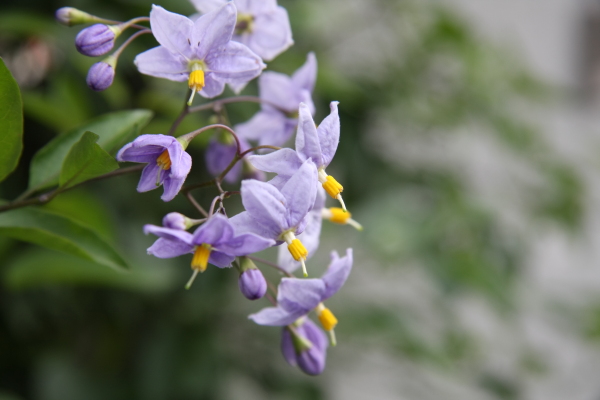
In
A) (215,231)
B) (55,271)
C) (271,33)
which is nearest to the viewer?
(215,231)

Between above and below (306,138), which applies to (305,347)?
below

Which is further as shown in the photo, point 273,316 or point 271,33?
point 271,33

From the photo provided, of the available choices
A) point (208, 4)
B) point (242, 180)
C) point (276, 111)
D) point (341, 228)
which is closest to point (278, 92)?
point (276, 111)

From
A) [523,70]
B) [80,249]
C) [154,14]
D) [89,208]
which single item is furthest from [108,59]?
[523,70]

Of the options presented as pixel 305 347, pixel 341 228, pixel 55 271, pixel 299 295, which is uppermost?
pixel 299 295

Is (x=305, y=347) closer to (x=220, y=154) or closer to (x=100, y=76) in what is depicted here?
(x=220, y=154)

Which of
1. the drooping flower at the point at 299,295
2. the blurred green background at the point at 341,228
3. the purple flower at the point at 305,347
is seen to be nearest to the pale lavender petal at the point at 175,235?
the drooping flower at the point at 299,295

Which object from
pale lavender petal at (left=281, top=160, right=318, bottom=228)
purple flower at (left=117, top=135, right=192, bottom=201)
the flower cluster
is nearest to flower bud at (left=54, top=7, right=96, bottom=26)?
the flower cluster

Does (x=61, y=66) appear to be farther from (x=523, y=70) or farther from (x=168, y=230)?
(x=523, y=70)
